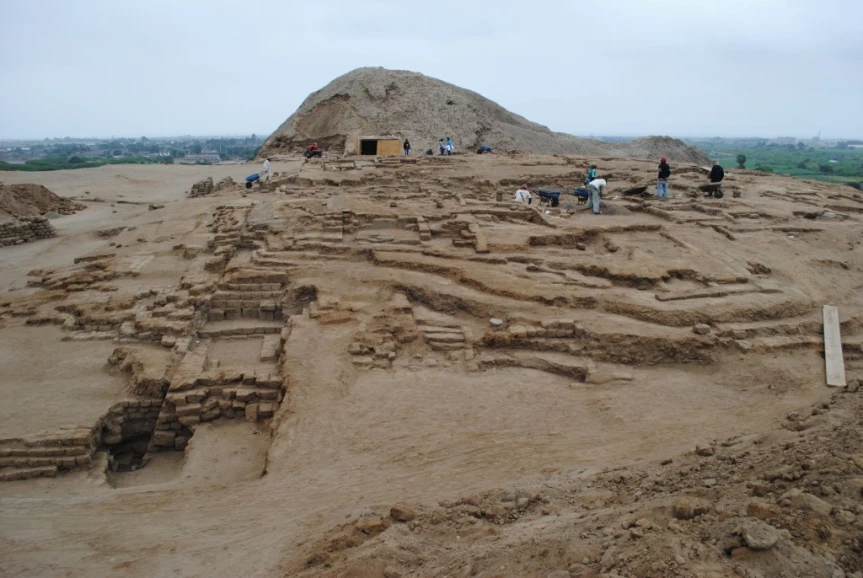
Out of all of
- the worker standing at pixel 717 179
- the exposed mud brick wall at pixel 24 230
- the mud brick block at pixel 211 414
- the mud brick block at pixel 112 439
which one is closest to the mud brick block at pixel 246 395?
the mud brick block at pixel 211 414

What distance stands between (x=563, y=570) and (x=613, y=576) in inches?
12.7

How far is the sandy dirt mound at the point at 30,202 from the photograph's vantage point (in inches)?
740

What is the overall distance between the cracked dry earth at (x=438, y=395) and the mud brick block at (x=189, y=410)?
0.11 metres

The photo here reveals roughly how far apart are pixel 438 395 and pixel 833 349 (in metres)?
5.27

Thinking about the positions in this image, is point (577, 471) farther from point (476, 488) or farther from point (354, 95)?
point (354, 95)

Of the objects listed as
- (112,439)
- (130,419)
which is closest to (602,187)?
(130,419)

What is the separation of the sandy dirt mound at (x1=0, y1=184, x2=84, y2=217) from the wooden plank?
Answer: 20371 mm

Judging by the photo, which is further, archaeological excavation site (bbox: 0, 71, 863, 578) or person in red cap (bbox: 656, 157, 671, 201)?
person in red cap (bbox: 656, 157, 671, 201)

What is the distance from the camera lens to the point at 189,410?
24.1 feet

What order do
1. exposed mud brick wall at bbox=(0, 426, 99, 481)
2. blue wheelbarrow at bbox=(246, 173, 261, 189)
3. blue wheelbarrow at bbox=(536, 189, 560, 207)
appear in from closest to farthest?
1. exposed mud brick wall at bbox=(0, 426, 99, 481)
2. blue wheelbarrow at bbox=(536, 189, 560, 207)
3. blue wheelbarrow at bbox=(246, 173, 261, 189)

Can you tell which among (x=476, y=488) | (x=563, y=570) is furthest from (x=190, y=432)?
(x=563, y=570)

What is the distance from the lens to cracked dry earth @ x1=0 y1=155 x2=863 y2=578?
4055 mm

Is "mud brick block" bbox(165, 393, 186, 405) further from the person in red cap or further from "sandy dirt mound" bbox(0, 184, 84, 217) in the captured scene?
"sandy dirt mound" bbox(0, 184, 84, 217)

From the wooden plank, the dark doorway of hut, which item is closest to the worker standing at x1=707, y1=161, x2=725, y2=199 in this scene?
the wooden plank
